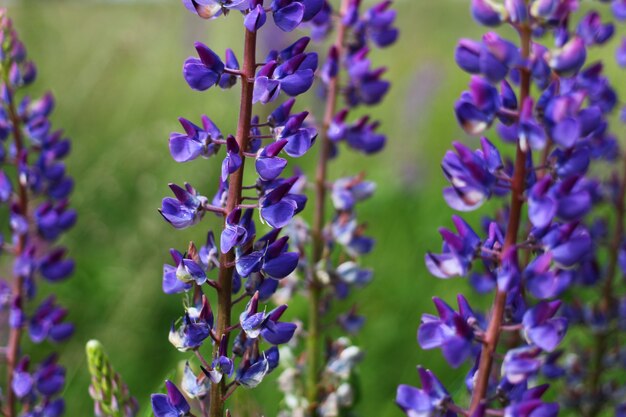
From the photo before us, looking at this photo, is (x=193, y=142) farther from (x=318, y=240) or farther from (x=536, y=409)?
(x=318, y=240)

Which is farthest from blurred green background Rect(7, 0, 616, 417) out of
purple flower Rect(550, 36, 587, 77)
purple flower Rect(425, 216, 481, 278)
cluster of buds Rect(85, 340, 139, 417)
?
purple flower Rect(550, 36, 587, 77)

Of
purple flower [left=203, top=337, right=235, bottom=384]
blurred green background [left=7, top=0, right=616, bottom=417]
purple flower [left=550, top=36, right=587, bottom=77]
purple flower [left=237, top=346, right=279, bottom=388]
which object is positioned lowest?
blurred green background [left=7, top=0, right=616, bottom=417]

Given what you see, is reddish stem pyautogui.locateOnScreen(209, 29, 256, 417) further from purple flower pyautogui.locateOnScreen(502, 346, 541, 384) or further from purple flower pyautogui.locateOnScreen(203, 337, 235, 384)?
purple flower pyautogui.locateOnScreen(502, 346, 541, 384)

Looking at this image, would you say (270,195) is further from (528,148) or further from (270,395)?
(270,395)

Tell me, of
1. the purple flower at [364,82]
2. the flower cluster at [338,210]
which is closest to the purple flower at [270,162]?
the flower cluster at [338,210]

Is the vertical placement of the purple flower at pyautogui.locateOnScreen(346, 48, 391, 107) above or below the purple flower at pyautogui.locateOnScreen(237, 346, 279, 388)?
above

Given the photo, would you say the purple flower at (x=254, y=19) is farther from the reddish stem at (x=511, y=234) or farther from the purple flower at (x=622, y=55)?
the purple flower at (x=622, y=55)
